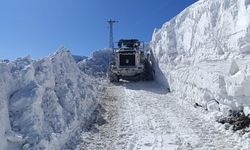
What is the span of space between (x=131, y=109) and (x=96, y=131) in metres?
3.37

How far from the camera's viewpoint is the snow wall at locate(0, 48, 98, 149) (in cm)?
885

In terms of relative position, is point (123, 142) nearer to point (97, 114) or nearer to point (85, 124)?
point (85, 124)

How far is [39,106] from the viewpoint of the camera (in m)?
10.2

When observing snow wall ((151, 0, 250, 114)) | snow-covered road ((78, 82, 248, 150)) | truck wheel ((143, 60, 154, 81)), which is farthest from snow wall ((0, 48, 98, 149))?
truck wheel ((143, 60, 154, 81))

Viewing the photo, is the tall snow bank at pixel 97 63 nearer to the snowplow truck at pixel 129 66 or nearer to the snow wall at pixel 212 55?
the snowplow truck at pixel 129 66

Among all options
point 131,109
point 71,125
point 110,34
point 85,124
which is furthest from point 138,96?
point 110,34

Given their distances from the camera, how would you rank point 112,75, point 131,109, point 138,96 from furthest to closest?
1. point 112,75
2. point 138,96
3. point 131,109

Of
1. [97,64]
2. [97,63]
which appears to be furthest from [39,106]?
[97,63]

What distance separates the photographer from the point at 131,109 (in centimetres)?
1482

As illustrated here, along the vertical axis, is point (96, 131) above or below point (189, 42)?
below

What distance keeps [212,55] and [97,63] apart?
2055 centimetres

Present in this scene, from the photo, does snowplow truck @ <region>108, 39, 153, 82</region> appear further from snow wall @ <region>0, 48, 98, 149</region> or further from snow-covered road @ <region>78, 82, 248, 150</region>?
snow wall @ <region>0, 48, 98, 149</region>

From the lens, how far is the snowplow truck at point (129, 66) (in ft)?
89.8

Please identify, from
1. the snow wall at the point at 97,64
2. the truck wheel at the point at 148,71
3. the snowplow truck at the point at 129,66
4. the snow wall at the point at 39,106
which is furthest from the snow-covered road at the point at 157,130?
the snow wall at the point at 97,64
